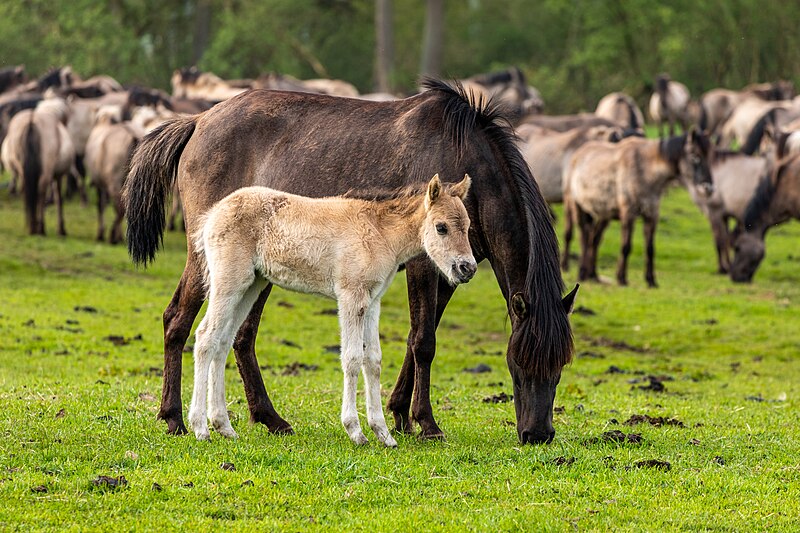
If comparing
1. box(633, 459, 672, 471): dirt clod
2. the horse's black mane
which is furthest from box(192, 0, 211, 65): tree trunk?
box(633, 459, 672, 471): dirt clod

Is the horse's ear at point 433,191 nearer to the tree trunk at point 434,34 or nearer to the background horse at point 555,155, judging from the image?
the background horse at point 555,155

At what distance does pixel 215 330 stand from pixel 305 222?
99 centimetres

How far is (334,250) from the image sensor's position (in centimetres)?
767

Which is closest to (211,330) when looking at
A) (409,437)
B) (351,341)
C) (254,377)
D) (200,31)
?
(351,341)

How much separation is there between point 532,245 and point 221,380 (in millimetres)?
2458

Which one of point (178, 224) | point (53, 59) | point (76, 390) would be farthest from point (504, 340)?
point (53, 59)

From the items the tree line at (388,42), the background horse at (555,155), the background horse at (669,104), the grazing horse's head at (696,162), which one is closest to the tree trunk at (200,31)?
the tree line at (388,42)

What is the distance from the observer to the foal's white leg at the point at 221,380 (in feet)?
26.5

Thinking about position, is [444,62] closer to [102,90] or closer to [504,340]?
[102,90]

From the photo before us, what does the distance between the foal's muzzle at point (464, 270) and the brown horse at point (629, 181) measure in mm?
13414

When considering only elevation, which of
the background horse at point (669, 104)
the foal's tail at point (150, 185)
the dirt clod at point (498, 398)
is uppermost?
the foal's tail at point (150, 185)

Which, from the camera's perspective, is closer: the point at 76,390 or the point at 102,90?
the point at 76,390

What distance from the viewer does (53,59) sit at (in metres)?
42.8

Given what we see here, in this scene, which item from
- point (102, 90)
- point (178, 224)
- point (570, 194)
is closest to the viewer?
point (570, 194)
